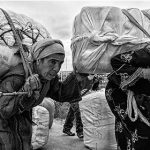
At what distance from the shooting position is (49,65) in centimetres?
226

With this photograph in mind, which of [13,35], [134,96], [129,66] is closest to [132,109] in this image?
[134,96]

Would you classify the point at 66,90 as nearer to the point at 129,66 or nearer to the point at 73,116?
the point at 129,66

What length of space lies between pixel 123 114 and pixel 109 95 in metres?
0.27

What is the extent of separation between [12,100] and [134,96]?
1.26 metres

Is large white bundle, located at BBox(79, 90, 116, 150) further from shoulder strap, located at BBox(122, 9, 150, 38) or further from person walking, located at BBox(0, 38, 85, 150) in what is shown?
person walking, located at BBox(0, 38, 85, 150)

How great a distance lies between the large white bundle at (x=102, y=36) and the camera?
2934 millimetres

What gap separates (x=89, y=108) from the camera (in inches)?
172

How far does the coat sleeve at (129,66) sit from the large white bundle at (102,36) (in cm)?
12

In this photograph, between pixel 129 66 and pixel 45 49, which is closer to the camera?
pixel 45 49

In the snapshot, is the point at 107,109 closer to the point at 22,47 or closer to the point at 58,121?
the point at 22,47

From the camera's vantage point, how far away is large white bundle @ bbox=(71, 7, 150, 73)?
2934mm

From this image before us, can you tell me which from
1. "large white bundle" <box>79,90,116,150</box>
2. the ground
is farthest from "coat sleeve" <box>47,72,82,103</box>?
the ground

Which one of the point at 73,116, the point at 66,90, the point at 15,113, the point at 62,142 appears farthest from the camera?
the point at 73,116

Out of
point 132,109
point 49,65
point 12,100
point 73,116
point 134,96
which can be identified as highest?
point 49,65
